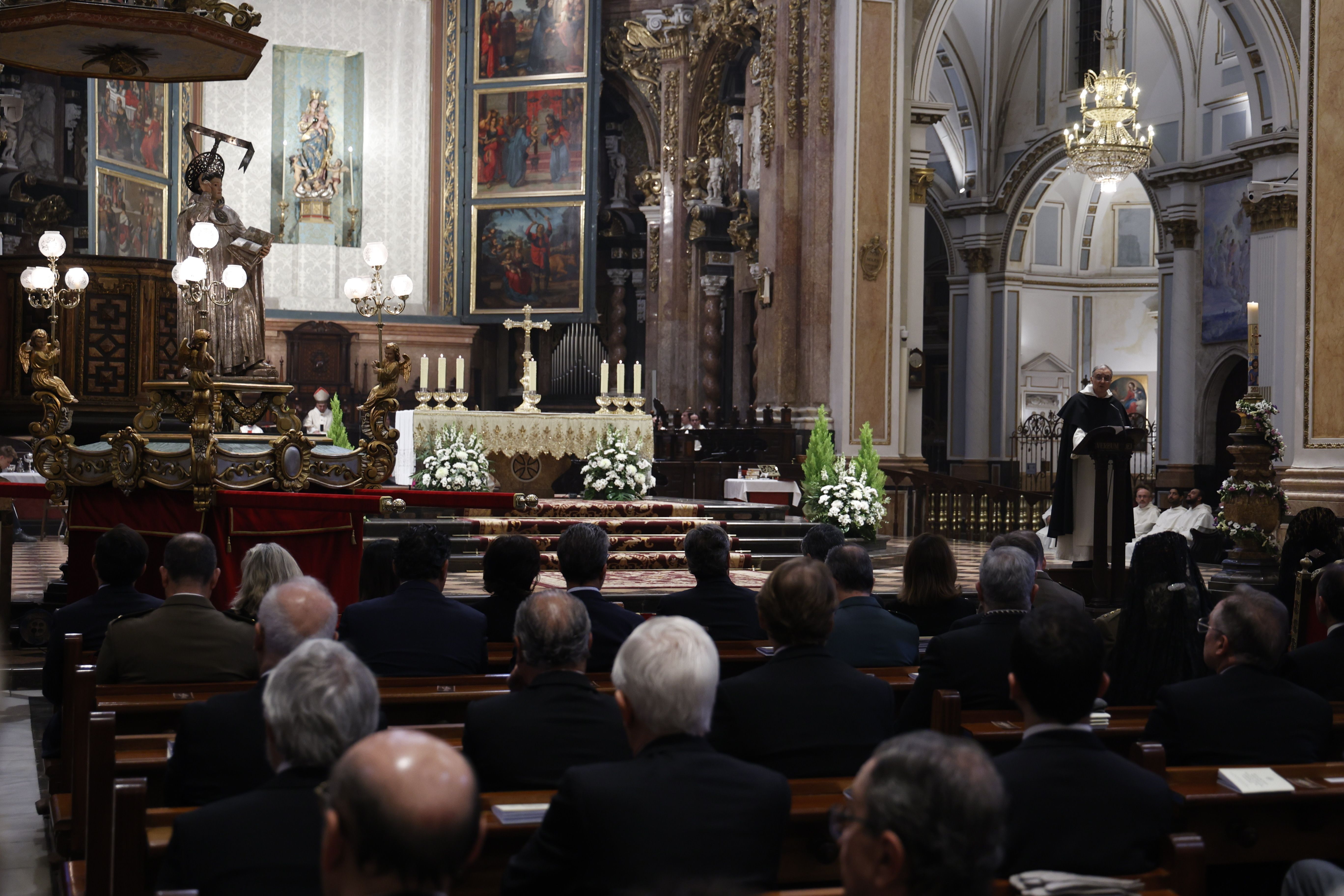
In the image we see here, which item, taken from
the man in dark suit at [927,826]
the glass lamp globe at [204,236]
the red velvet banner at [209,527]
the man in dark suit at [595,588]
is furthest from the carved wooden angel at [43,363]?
the man in dark suit at [927,826]

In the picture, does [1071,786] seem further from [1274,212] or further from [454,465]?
[1274,212]

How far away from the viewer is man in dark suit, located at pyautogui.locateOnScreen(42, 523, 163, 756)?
5.55m

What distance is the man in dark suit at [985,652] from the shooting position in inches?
175

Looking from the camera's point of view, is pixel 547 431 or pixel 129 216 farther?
pixel 129 216

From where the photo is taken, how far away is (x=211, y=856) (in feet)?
7.87

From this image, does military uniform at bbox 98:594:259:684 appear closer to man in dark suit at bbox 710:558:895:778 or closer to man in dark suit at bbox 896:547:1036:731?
man in dark suit at bbox 710:558:895:778

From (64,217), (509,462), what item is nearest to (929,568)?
(509,462)

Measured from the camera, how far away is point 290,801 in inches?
94.5

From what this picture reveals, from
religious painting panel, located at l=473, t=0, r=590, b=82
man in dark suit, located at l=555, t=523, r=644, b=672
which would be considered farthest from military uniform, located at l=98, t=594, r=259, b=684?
religious painting panel, located at l=473, t=0, r=590, b=82

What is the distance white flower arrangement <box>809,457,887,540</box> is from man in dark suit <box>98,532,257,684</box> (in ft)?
30.7

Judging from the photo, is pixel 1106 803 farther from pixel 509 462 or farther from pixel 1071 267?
pixel 1071 267

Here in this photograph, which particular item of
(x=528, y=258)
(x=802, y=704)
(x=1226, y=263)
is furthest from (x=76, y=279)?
(x=1226, y=263)

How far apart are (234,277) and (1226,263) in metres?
16.8

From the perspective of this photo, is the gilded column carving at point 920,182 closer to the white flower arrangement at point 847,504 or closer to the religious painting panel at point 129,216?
the white flower arrangement at point 847,504
